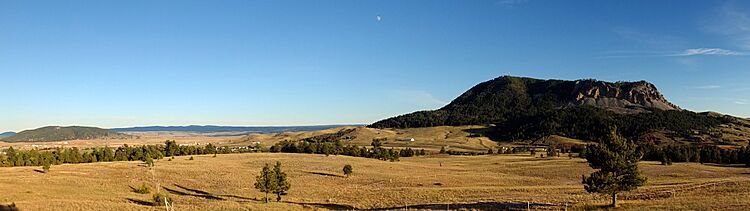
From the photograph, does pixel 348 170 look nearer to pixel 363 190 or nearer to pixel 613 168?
pixel 363 190

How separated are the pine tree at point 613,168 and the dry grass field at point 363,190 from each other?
79.9 inches

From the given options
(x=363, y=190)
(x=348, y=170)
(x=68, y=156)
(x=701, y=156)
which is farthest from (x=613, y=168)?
(x=68, y=156)

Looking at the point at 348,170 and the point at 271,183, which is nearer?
the point at 271,183

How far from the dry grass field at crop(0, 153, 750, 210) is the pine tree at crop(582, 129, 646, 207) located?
6.66 feet

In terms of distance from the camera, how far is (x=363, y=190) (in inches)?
3127

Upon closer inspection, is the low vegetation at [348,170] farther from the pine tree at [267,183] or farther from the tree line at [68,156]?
the tree line at [68,156]

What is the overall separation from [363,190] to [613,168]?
40.3 meters

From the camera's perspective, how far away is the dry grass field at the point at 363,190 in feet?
171

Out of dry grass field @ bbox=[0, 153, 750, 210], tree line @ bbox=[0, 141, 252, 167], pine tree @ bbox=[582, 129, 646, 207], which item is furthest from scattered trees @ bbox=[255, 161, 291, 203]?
tree line @ bbox=[0, 141, 252, 167]

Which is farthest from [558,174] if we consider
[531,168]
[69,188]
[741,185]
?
[69,188]

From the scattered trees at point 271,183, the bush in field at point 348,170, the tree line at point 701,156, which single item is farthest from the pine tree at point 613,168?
the tree line at point 701,156

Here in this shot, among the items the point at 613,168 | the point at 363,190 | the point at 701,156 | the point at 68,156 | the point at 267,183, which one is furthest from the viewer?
the point at 701,156

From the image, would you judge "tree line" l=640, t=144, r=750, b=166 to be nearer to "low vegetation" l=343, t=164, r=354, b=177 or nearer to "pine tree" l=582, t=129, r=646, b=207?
"low vegetation" l=343, t=164, r=354, b=177

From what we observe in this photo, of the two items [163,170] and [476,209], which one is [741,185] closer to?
[476,209]
